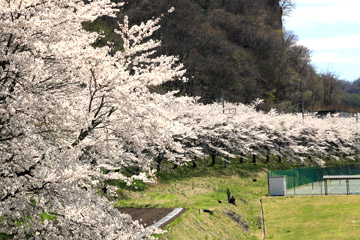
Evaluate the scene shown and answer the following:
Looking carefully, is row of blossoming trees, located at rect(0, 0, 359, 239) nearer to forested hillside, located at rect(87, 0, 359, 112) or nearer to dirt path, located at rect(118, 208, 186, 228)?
dirt path, located at rect(118, 208, 186, 228)

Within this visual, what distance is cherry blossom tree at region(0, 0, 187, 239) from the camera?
26.6 ft

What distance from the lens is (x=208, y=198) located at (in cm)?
3002

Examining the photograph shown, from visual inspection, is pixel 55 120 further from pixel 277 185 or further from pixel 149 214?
pixel 277 185

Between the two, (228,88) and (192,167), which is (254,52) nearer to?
(228,88)

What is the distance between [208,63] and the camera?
8206 cm

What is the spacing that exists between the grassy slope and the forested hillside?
19535 mm

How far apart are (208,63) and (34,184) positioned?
7501cm

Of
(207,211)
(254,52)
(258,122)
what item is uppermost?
(254,52)

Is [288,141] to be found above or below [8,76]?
below

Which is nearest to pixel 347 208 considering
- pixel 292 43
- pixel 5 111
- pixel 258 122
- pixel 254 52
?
pixel 258 122

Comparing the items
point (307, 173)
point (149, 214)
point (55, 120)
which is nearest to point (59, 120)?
point (55, 120)

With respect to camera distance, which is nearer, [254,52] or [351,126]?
[351,126]

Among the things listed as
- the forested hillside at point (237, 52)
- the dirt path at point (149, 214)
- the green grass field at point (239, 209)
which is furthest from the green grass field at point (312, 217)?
the forested hillside at point (237, 52)

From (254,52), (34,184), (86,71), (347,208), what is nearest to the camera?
(34,184)
